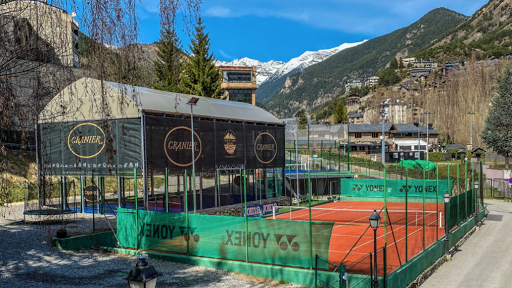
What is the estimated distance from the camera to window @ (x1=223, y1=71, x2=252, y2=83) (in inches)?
3483

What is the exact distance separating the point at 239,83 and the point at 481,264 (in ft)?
240

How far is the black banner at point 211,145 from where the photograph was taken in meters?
21.2

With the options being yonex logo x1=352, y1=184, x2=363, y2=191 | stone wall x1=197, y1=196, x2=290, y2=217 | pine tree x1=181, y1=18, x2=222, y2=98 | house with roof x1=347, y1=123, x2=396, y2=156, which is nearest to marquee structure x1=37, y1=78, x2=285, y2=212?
stone wall x1=197, y1=196, x2=290, y2=217

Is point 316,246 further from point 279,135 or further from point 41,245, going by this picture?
point 279,135

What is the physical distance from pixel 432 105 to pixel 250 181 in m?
125

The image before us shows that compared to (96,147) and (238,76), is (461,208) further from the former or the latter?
(238,76)

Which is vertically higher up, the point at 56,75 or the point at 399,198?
the point at 56,75

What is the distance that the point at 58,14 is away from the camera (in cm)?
691

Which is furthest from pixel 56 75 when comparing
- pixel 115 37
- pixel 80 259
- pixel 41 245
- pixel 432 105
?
pixel 432 105

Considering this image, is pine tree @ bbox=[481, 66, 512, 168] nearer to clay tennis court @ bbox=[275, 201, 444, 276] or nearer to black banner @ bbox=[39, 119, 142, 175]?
clay tennis court @ bbox=[275, 201, 444, 276]

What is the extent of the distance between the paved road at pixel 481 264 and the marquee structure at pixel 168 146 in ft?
31.4

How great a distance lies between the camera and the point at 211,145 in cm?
2505

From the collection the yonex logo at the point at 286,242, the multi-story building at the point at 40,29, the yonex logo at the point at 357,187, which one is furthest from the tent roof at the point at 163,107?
the yonex logo at the point at 357,187

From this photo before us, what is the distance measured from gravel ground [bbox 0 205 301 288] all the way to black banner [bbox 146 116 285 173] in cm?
666
